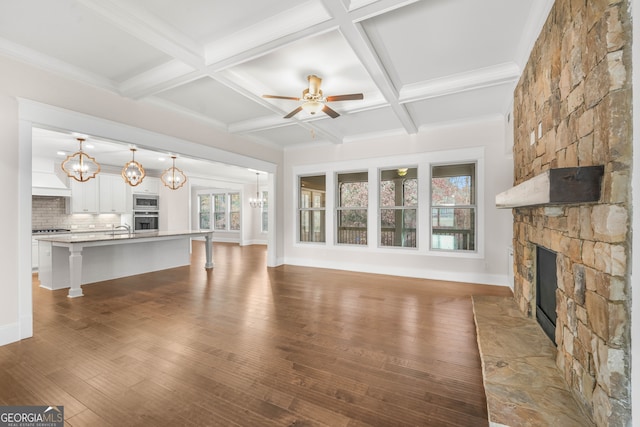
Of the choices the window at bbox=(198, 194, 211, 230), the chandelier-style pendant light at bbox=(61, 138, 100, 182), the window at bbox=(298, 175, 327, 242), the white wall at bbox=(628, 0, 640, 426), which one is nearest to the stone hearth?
the white wall at bbox=(628, 0, 640, 426)

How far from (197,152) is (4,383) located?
3440 millimetres

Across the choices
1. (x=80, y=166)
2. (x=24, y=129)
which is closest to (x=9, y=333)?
(x=24, y=129)

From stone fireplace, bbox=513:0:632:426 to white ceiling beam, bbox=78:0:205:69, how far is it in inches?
120

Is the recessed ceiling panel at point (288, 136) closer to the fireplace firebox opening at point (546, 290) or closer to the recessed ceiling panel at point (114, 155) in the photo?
the recessed ceiling panel at point (114, 155)

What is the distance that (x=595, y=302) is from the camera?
4.63 feet

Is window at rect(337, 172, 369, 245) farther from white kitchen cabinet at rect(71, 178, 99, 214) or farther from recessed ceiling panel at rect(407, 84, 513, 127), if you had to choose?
white kitchen cabinet at rect(71, 178, 99, 214)

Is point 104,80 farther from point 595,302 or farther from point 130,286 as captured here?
point 595,302

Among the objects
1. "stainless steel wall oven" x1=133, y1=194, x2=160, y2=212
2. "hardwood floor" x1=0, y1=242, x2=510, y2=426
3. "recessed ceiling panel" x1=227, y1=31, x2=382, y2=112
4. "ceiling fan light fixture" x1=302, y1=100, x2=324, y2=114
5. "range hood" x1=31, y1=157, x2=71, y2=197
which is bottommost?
"hardwood floor" x1=0, y1=242, x2=510, y2=426

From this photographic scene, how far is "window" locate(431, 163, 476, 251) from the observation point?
509 cm

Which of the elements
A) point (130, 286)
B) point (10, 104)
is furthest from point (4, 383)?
point (130, 286)

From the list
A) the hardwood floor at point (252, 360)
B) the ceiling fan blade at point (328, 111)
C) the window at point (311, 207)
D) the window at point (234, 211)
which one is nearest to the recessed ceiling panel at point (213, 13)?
the ceiling fan blade at point (328, 111)

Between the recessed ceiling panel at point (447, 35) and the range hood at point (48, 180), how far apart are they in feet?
25.6

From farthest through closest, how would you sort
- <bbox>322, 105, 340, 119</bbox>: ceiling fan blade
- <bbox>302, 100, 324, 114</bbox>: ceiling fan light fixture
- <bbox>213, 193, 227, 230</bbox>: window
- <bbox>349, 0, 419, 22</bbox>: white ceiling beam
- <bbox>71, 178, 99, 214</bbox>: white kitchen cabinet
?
<bbox>213, 193, 227, 230</bbox>: window, <bbox>71, 178, 99, 214</bbox>: white kitchen cabinet, <bbox>322, 105, 340, 119</bbox>: ceiling fan blade, <bbox>302, 100, 324, 114</bbox>: ceiling fan light fixture, <bbox>349, 0, 419, 22</bbox>: white ceiling beam

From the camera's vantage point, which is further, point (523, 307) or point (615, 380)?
point (523, 307)
